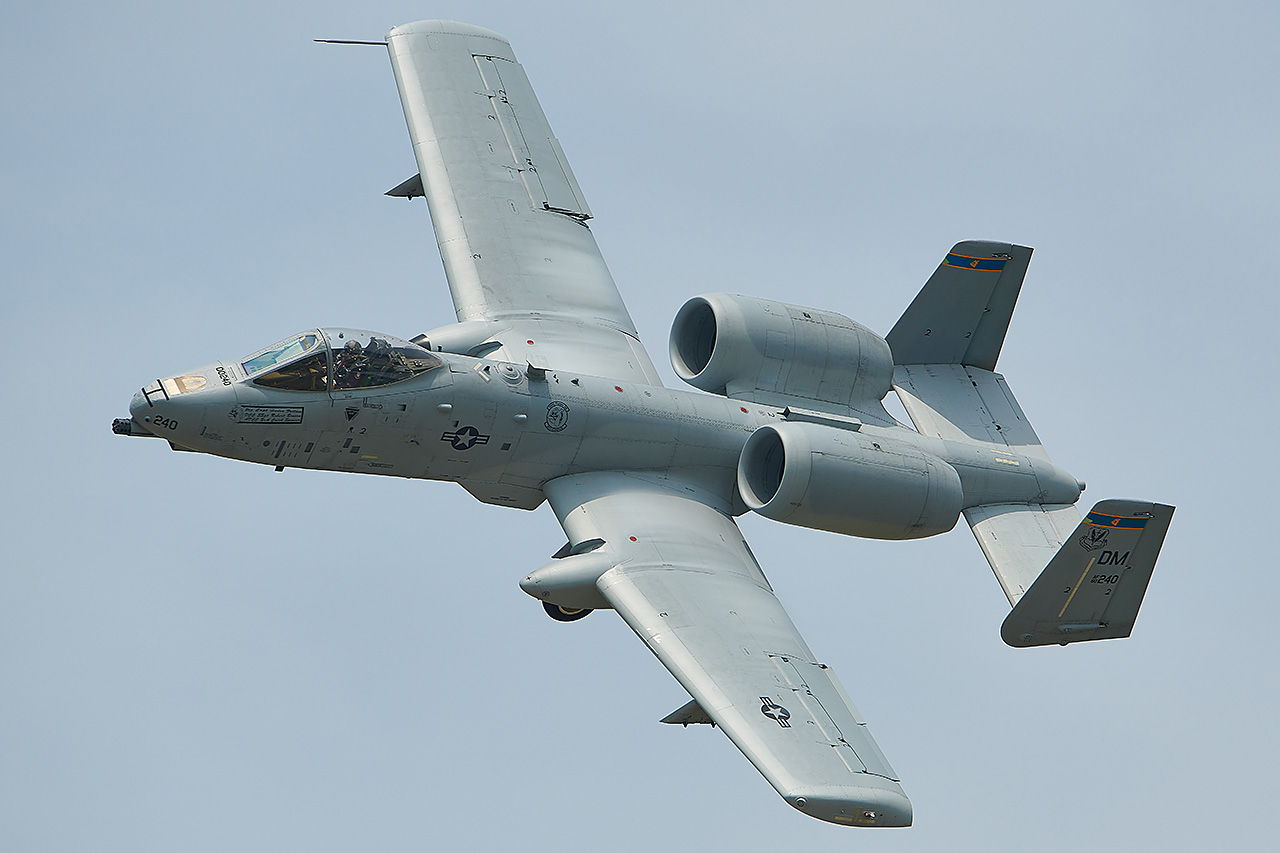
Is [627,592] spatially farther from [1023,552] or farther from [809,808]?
[1023,552]

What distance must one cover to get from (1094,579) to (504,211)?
424 inches

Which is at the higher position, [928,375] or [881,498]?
[928,375]

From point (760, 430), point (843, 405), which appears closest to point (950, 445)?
point (843, 405)

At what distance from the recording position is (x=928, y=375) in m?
27.3

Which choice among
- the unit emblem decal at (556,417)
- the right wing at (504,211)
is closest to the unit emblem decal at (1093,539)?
the right wing at (504,211)

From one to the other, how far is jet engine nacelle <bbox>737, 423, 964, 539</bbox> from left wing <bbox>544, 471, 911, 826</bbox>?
92 centimetres

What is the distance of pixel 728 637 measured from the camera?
21609 mm

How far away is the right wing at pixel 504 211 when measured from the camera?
25672 mm

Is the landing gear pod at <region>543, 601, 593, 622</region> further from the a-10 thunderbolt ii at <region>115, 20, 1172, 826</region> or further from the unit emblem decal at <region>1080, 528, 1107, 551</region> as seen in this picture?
the unit emblem decal at <region>1080, 528, 1107, 551</region>

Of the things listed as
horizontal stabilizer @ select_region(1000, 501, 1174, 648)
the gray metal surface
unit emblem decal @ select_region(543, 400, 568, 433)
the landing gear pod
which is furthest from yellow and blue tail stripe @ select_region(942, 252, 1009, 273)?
the landing gear pod

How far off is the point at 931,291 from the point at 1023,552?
4.60m

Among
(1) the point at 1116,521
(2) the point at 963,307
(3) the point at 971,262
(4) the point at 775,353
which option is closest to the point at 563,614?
(4) the point at 775,353

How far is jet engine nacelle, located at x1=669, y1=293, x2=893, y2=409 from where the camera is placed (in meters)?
25.7

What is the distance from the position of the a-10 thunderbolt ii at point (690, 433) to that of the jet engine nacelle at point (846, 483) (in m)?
0.04
